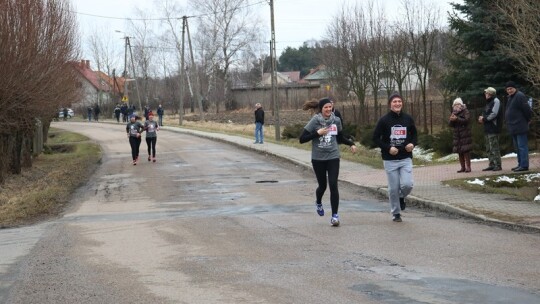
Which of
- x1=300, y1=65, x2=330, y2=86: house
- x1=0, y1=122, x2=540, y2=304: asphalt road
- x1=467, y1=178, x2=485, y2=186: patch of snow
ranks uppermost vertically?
x1=300, y1=65, x2=330, y2=86: house

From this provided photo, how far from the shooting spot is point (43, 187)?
18828mm

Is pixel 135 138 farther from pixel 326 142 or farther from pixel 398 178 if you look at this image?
pixel 398 178

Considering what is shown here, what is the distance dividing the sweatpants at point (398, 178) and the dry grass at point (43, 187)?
651 cm

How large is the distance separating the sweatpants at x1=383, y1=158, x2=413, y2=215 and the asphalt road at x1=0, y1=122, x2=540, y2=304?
40 centimetres

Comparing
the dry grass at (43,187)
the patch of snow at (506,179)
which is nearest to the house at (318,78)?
the dry grass at (43,187)

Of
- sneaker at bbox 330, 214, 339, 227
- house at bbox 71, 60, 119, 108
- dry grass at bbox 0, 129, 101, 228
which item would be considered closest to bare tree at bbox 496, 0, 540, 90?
sneaker at bbox 330, 214, 339, 227

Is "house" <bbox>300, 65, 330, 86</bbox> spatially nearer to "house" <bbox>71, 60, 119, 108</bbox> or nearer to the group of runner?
"house" <bbox>71, 60, 119, 108</bbox>

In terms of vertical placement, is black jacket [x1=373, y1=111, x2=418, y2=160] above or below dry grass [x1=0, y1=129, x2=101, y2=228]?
above

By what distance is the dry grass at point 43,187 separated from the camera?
1370 centimetres

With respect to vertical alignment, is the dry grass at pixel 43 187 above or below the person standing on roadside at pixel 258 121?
below

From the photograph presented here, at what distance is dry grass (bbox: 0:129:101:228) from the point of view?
13.7 metres

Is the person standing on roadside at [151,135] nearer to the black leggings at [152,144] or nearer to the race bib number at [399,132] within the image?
the black leggings at [152,144]

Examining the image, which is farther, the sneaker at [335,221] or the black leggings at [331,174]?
the black leggings at [331,174]

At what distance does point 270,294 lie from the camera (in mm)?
6395
